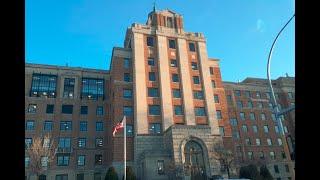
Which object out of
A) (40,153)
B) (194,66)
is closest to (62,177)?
(40,153)

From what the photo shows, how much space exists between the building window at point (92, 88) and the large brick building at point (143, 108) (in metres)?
0.20

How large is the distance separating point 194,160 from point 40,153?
24.1 m

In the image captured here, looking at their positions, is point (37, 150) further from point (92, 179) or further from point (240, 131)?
point (240, 131)

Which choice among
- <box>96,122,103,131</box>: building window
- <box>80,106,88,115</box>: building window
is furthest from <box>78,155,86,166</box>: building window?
<box>80,106,88,115</box>: building window

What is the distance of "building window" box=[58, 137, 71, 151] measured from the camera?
49.4 m

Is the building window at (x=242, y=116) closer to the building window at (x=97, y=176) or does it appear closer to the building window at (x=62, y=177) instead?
the building window at (x=97, y=176)

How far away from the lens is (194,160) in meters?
42.8

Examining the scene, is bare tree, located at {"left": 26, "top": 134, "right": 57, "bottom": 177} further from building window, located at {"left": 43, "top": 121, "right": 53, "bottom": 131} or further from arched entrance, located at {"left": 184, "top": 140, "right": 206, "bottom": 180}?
arched entrance, located at {"left": 184, "top": 140, "right": 206, "bottom": 180}

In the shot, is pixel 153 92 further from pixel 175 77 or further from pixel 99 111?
pixel 99 111

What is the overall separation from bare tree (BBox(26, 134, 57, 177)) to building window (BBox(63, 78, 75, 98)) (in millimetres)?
8877

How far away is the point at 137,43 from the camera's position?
52.8 m

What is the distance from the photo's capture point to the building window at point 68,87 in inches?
2149
